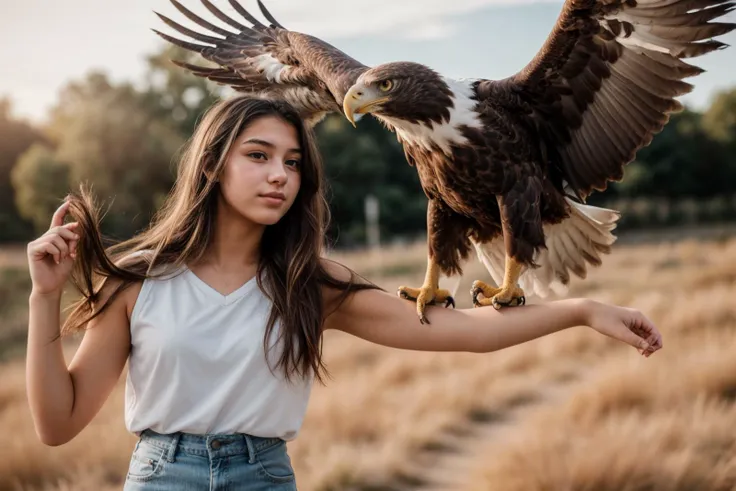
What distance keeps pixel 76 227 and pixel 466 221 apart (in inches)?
47.2

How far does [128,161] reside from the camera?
2245 centimetres

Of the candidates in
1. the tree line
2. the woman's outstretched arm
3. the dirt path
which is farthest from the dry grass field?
the tree line

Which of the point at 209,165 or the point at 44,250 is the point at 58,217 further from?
the point at 209,165

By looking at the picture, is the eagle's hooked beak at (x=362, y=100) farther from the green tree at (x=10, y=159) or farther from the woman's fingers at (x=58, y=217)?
the green tree at (x=10, y=159)

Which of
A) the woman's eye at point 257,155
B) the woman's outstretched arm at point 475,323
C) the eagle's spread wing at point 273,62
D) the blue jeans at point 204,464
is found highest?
the eagle's spread wing at point 273,62

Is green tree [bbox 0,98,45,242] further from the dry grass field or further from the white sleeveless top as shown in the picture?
the white sleeveless top

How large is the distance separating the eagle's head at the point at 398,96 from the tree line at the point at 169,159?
1594cm

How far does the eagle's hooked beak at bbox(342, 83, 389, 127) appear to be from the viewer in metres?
2.02

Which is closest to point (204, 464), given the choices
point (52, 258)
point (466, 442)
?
point (52, 258)

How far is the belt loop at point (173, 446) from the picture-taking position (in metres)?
1.76

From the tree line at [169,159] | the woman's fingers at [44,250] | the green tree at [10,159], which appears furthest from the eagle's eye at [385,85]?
the green tree at [10,159]

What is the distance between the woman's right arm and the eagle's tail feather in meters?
1.25

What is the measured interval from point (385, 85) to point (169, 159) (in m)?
18.8

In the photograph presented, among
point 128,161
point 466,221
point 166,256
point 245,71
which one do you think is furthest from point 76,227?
point 128,161
